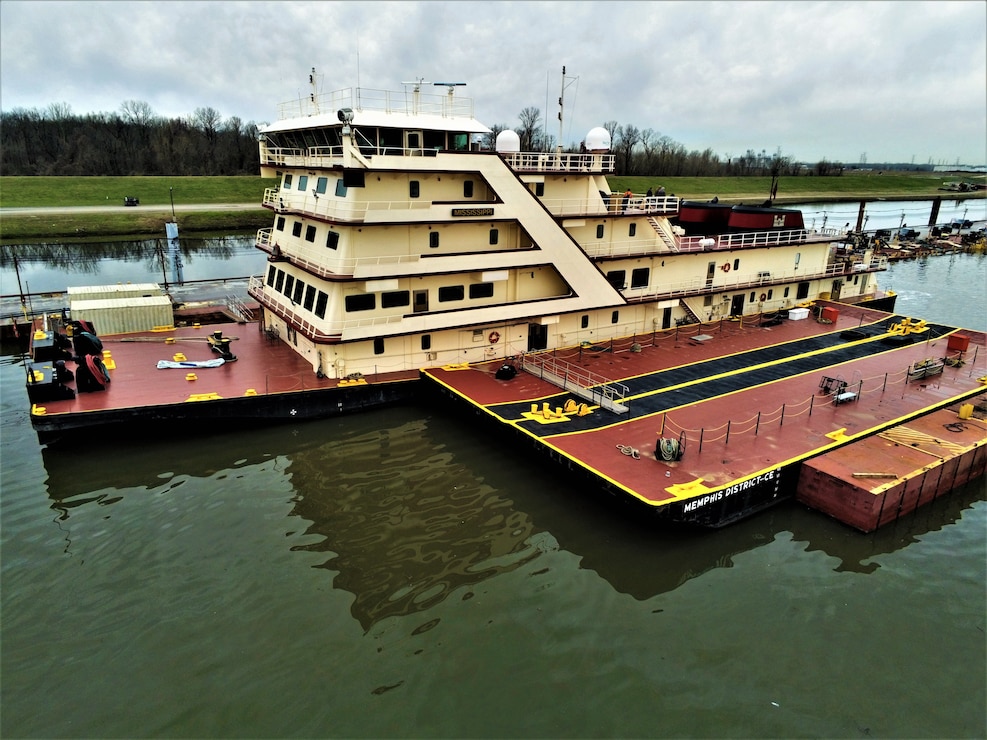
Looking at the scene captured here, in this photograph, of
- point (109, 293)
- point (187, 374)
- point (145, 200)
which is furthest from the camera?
point (145, 200)

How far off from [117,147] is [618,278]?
4843 inches

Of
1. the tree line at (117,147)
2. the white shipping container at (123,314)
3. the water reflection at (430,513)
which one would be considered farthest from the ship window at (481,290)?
the tree line at (117,147)

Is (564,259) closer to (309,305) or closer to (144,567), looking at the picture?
(309,305)

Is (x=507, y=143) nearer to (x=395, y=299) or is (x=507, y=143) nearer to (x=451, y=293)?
(x=451, y=293)

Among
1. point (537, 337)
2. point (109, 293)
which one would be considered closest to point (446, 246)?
point (537, 337)

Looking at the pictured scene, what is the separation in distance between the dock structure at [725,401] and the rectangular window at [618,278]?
2.94m

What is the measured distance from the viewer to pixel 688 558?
15539 millimetres

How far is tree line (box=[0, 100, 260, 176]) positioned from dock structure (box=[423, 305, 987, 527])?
114007 mm

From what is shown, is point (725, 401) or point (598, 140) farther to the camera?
point (598, 140)

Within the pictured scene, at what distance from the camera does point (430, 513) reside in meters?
17.4

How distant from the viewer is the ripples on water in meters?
11.0

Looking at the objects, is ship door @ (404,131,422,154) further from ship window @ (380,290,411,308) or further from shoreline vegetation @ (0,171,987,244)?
shoreline vegetation @ (0,171,987,244)

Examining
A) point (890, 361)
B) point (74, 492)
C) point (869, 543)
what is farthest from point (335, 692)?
point (890, 361)

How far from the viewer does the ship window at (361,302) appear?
888 inches
